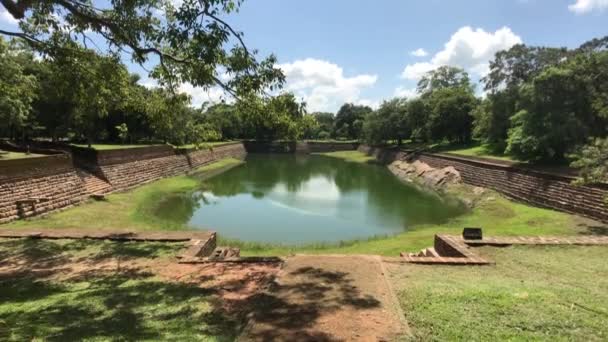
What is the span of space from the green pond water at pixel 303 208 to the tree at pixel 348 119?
49911 millimetres

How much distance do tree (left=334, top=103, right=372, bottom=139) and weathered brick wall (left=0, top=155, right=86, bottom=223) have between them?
65.3 meters

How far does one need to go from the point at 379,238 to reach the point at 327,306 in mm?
8849

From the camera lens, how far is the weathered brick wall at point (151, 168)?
861 inches

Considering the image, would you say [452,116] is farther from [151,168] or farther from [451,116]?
[151,168]

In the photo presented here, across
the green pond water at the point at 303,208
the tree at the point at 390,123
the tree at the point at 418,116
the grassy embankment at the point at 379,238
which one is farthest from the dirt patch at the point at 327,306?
the tree at the point at 390,123

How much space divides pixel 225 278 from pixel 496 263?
4867 millimetres

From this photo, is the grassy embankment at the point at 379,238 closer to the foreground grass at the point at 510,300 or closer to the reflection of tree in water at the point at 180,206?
the reflection of tree in water at the point at 180,206

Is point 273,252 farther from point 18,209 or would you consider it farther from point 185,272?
point 18,209

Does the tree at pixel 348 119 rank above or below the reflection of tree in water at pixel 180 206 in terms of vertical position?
above

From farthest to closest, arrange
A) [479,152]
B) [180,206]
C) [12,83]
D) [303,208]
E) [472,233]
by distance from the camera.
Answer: [479,152] < [303,208] < [180,206] < [12,83] < [472,233]

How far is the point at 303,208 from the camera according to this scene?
2036 cm

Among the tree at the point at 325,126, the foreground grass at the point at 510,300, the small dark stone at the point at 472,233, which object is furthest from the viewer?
the tree at the point at 325,126

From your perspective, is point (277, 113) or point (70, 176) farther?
point (70, 176)

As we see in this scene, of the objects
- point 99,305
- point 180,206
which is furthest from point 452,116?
point 99,305
